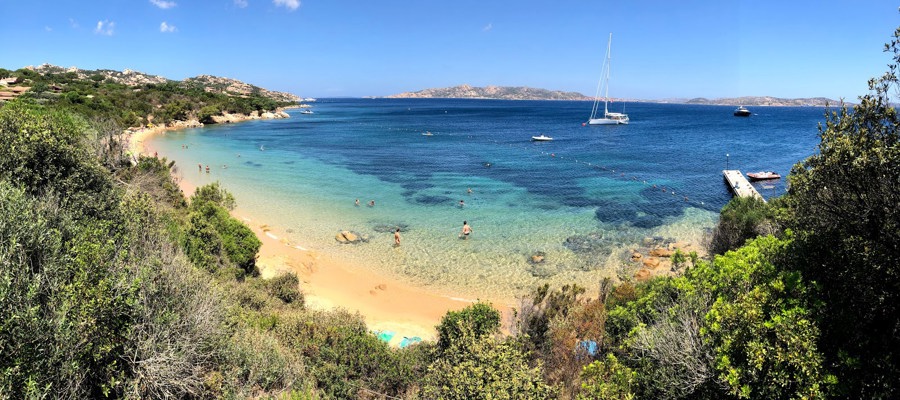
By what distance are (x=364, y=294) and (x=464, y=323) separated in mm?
9124

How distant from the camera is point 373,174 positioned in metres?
43.7

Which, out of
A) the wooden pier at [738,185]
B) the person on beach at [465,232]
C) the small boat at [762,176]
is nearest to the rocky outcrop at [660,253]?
the person on beach at [465,232]

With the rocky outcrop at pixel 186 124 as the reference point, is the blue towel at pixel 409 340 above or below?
below

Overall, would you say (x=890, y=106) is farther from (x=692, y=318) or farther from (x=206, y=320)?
(x=206, y=320)

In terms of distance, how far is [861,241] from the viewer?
6.68m

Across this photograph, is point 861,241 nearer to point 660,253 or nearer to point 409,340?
point 409,340

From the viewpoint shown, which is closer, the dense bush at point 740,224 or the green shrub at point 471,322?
the green shrub at point 471,322

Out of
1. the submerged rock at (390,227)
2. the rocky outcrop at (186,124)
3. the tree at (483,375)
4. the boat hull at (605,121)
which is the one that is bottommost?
the submerged rock at (390,227)

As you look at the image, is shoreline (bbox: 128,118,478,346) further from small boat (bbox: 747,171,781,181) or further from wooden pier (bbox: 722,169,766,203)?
small boat (bbox: 747,171,781,181)

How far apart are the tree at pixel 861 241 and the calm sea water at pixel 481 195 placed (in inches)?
510

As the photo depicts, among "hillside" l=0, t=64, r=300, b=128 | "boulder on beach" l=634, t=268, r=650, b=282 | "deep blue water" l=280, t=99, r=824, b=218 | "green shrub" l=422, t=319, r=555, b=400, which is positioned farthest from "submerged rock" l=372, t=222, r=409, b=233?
"hillside" l=0, t=64, r=300, b=128

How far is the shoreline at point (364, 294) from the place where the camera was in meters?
16.8

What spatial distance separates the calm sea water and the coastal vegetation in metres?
9.15

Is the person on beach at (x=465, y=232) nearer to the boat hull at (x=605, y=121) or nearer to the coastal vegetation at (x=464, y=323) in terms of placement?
the coastal vegetation at (x=464, y=323)
